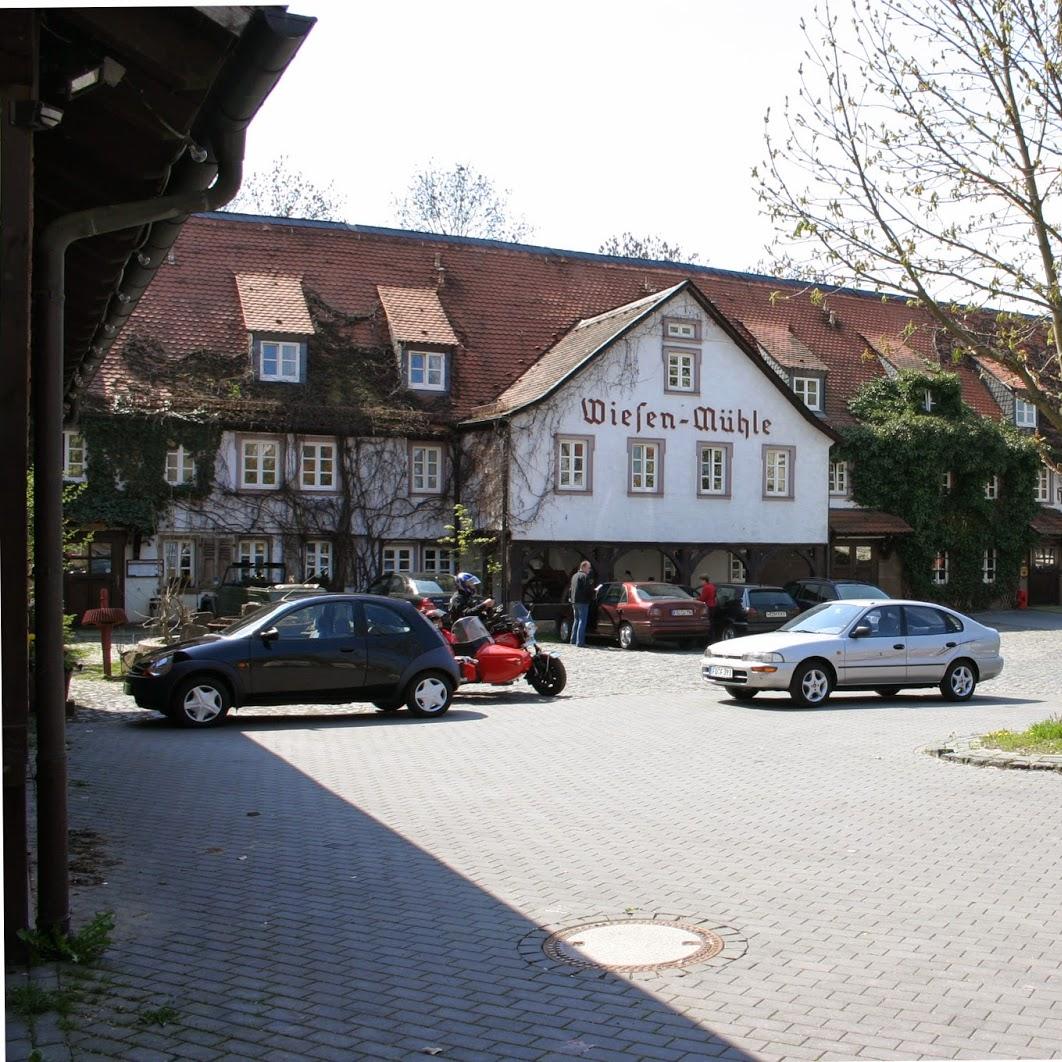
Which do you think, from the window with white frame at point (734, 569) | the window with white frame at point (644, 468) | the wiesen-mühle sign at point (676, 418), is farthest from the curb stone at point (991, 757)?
the window with white frame at point (734, 569)

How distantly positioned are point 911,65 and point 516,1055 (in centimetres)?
1111

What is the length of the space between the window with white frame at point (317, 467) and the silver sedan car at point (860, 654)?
57.7ft

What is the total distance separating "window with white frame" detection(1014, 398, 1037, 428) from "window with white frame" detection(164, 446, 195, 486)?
28.9m

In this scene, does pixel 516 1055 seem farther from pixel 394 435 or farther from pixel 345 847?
pixel 394 435

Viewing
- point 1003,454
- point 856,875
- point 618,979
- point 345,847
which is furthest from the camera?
point 1003,454

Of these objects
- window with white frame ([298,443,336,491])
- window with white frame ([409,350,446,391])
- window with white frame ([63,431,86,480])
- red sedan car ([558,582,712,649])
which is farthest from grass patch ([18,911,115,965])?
window with white frame ([409,350,446,391])

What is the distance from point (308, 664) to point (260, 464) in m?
19.2

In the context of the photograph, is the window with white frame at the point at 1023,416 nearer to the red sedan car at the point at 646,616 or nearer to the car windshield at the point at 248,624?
the red sedan car at the point at 646,616

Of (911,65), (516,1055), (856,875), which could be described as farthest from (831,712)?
(516,1055)

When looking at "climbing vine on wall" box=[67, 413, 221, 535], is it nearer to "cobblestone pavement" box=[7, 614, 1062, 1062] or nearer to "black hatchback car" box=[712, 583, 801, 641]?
"black hatchback car" box=[712, 583, 801, 641]

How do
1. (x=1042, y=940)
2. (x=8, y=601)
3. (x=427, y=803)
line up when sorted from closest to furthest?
(x=8, y=601) → (x=1042, y=940) → (x=427, y=803)

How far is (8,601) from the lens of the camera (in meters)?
5.62

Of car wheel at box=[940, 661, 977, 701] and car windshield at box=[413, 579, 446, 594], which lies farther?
car windshield at box=[413, 579, 446, 594]

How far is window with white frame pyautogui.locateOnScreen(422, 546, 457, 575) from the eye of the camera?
120 ft
